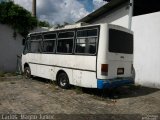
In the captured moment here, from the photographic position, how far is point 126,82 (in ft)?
31.3

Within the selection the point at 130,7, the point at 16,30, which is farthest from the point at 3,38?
the point at 130,7

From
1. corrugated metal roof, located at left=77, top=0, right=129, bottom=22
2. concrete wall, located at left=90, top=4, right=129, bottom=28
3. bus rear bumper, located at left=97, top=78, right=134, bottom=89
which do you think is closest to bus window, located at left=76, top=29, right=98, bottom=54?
bus rear bumper, located at left=97, top=78, right=134, bottom=89

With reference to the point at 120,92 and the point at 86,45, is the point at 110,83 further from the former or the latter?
the point at 120,92

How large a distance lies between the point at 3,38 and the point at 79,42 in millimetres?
8400

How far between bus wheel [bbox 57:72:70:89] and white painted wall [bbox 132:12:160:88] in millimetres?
4331

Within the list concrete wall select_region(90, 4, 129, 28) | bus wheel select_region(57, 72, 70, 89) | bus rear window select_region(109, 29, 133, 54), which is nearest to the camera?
bus rear window select_region(109, 29, 133, 54)

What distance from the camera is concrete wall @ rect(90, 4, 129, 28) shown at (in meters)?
13.8

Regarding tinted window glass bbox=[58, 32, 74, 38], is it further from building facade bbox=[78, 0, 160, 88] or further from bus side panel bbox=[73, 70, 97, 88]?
building facade bbox=[78, 0, 160, 88]

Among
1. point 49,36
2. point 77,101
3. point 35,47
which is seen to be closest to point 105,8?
point 49,36

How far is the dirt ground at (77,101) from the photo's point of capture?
7172 mm

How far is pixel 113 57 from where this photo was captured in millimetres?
8734

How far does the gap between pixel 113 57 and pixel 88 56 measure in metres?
0.94

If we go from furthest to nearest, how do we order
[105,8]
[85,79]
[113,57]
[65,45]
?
[105,8] < [65,45] < [85,79] < [113,57]

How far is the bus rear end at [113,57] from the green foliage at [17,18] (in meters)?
9.46
